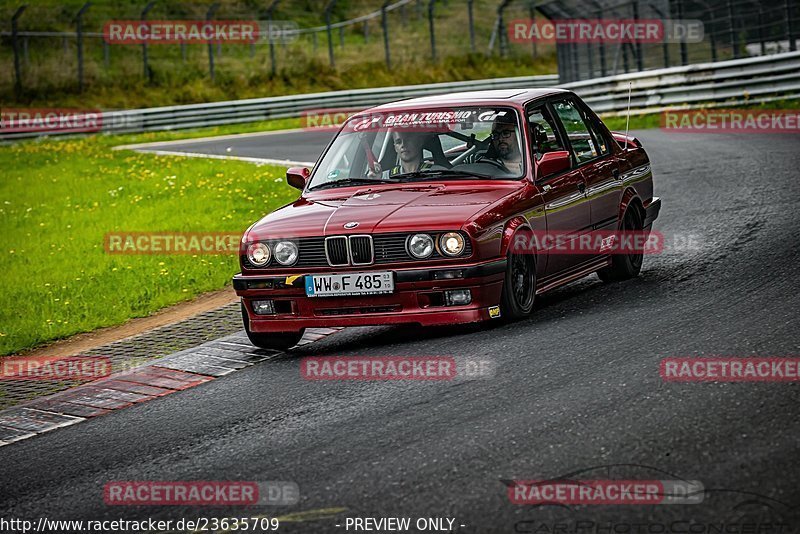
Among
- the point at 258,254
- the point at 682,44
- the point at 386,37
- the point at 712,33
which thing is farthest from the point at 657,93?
the point at 258,254

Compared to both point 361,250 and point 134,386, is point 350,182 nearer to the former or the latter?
point 361,250

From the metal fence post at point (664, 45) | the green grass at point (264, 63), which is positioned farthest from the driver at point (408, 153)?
the green grass at point (264, 63)

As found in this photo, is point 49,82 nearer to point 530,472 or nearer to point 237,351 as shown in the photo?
point 237,351

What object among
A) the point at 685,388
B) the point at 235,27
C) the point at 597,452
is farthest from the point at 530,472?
the point at 235,27

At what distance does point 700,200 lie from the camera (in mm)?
13023

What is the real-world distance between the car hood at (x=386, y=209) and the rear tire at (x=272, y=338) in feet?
2.07

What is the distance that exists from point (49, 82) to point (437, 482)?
3481 cm

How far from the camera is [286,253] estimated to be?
819cm

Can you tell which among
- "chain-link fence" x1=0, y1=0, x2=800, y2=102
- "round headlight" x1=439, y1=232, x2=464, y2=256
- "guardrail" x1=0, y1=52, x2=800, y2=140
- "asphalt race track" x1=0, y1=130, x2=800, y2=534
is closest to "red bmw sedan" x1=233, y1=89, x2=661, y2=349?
"round headlight" x1=439, y1=232, x2=464, y2=256

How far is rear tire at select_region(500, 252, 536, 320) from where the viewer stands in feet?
26.5

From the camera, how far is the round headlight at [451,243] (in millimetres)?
7863

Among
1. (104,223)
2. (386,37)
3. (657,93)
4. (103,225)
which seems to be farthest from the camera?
(386,37)

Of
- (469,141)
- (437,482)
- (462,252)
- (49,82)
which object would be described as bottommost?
(437,482)

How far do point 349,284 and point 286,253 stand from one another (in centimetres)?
52
